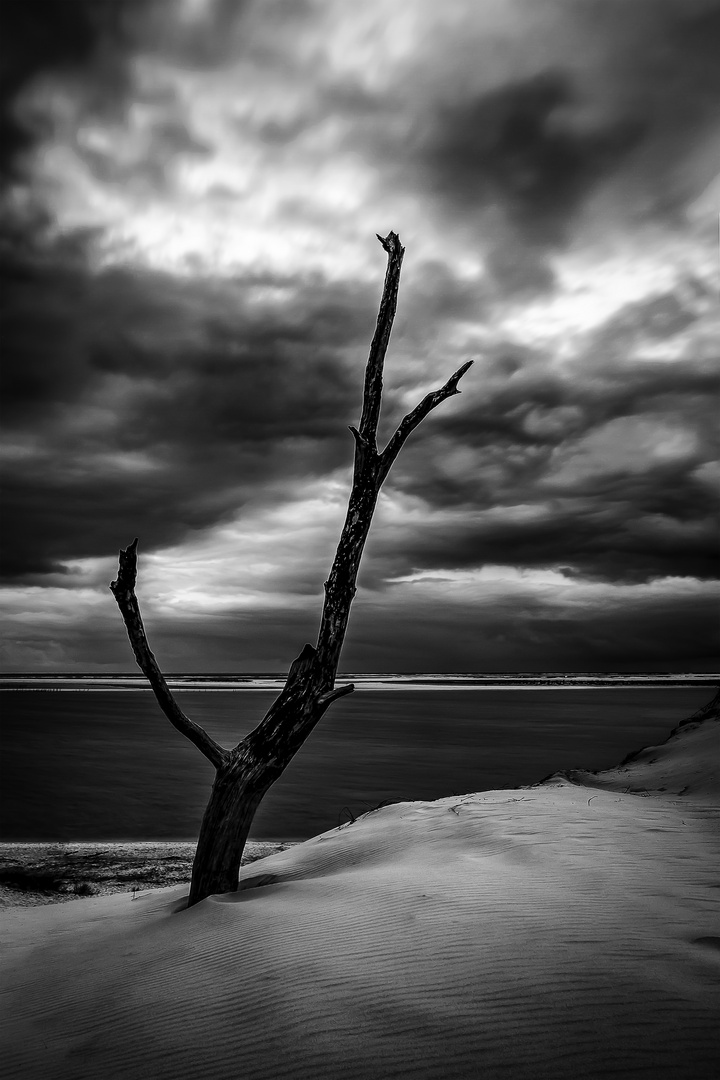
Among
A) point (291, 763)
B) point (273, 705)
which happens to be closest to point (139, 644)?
point (273, 705)

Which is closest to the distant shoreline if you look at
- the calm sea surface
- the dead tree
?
the calm sea surface

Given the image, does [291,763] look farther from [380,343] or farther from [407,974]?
[407,974]

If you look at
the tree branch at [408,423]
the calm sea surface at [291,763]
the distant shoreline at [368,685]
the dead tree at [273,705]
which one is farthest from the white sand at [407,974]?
the distant shoreline at [368,685]

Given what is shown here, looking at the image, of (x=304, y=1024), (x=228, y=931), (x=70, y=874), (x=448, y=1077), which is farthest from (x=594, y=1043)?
(x=70, y=874)

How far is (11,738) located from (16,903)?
17.9 m

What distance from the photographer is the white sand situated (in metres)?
2.45

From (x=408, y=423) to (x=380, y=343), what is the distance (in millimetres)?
921

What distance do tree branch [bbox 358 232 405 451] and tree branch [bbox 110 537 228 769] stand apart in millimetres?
2380

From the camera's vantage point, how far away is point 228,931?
410cm

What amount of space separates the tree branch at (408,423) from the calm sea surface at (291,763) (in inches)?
308

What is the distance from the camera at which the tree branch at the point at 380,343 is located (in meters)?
6.02

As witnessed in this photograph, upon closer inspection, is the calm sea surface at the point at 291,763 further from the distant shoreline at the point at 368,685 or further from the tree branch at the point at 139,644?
the distant shoreline at the point at 368,685

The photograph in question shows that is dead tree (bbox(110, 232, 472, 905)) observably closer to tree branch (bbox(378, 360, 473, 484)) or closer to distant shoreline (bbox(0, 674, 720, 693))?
tree branch (bbox(378, 360, 473, 484))

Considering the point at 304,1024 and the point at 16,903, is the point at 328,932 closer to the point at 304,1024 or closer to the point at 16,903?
the point at 304,1024
